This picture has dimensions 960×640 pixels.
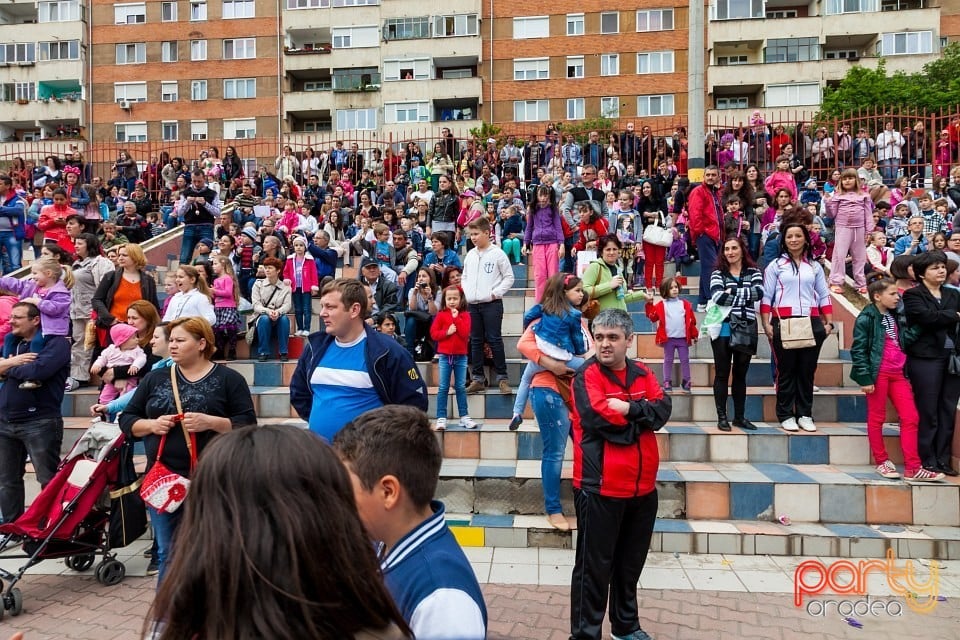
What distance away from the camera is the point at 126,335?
298 inches

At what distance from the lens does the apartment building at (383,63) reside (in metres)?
42.8

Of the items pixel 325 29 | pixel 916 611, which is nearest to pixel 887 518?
pixel 916 611

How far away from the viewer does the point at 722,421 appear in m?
7.25

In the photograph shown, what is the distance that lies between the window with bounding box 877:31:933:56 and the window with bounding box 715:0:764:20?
700 cm

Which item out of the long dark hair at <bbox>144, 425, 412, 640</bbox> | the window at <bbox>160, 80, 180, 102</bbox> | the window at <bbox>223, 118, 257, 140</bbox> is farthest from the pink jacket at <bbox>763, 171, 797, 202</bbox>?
the window at <bbox>160, 80, 180, 102</bbox>

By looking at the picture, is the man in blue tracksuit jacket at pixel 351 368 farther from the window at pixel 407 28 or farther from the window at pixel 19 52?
the window at pixel 19 52

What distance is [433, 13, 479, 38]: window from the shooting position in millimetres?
42969

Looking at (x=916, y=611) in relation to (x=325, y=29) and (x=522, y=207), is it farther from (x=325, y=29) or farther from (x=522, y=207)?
(x=325, y=29)

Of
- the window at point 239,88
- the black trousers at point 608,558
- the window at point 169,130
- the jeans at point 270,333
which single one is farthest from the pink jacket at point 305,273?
the window at point 169,130

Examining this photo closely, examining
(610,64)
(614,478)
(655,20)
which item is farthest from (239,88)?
(614,478)

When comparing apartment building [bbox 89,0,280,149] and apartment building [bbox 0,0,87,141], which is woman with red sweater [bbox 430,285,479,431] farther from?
apartment building [bbox 0,0,87,141]

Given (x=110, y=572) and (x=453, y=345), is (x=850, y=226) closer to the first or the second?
(x=453, y=345)

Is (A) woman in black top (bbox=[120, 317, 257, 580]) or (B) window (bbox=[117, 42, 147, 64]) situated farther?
(B) window (bbox=[117, 42, 147, 64])

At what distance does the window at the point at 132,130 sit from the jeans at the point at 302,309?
41342mm
